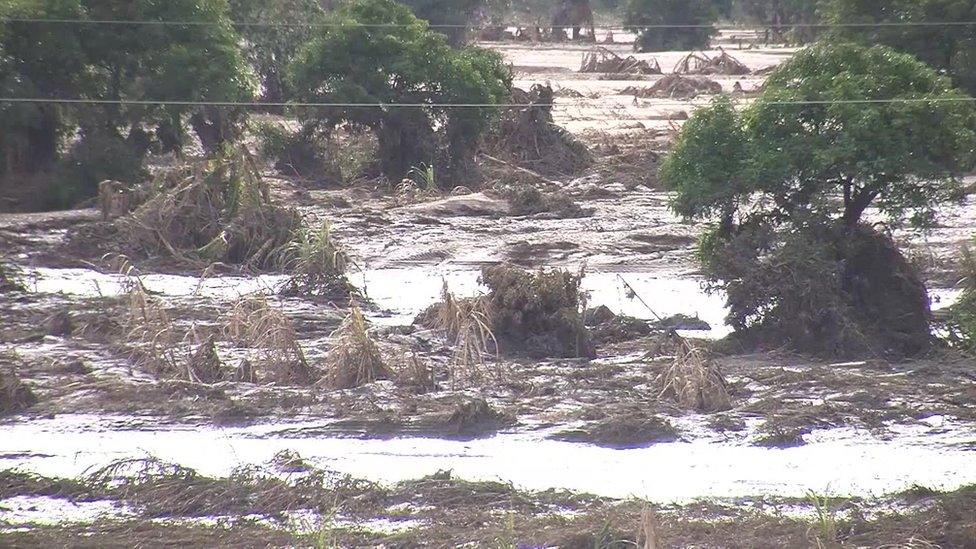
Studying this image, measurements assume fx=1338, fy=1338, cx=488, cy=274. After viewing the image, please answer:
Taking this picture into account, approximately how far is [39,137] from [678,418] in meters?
10.3

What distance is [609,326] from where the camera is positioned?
11.5m

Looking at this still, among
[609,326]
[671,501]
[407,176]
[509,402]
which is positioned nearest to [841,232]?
[609,326]

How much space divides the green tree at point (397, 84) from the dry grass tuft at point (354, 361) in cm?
813

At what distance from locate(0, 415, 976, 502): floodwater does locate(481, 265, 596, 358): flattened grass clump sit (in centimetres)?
191

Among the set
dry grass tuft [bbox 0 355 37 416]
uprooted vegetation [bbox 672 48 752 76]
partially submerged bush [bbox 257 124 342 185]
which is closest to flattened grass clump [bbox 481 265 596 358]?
dry grass tuft [bbox 0 355 37 416]

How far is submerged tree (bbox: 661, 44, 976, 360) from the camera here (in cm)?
1034

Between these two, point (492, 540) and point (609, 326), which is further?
point (609, 326)

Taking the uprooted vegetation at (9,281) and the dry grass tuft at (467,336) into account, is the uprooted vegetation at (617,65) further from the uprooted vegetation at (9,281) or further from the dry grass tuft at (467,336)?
the dry grass tuft at (467,336)

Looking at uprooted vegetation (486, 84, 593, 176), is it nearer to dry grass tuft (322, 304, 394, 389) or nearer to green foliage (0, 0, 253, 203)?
green foliage (0, 0, 253, 203)

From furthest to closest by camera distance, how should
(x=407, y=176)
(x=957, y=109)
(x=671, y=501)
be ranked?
(x=407, y=176)
(x=957, y=109)
(x=671, y=501)

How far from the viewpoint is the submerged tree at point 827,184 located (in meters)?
10.3

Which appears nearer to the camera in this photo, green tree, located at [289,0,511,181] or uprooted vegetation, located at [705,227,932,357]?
uprooted vegetation, located at [705,227,932,357]

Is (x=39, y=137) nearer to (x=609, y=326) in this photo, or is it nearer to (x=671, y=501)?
(x=609, y=326)

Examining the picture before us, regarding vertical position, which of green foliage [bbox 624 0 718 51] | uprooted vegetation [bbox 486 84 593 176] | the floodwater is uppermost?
green foliage [bbox 624 0 718 51]
